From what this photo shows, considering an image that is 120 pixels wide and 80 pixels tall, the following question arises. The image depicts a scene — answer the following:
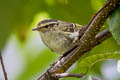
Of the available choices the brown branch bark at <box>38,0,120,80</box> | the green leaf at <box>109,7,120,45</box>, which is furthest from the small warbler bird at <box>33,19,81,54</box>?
the green leaf at <box>109,7,120,45</box>

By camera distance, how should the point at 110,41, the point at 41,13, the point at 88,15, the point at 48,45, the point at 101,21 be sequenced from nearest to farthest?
1. the point at 101,21
2. the point at 110,41
3. the point at 88,15
4. the point at 41,13
5. the point at 48,45

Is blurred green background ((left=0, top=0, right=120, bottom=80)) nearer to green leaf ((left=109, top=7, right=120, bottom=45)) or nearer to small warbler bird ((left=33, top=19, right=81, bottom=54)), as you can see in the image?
small warbler bird ((left=33, top=19, right=81, bottom=54))

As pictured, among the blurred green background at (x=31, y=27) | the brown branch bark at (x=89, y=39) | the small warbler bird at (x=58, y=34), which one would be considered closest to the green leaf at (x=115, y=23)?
the brown branch bark at (x=89, y=39)

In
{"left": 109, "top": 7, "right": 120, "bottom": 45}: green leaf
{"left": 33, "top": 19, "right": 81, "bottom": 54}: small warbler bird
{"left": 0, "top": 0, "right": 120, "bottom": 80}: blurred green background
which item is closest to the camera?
{"left": 109, "top": 7, "right": 120, "bottom": 45}: green leaf

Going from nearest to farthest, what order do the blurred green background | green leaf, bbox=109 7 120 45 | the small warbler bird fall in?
1. green leaf, bbox=109 7 120 45
2. the blurred green background
3. the small warbler bird

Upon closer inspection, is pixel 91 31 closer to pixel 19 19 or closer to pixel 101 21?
pixel 101 21

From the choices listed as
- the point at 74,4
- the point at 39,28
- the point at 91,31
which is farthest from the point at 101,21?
the point at 39,28

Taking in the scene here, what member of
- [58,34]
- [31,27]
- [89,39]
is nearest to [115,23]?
[89,39]

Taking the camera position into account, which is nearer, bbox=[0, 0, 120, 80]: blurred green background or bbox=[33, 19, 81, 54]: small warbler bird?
bbox=[0, 0, 120, 80]: blurred green background
